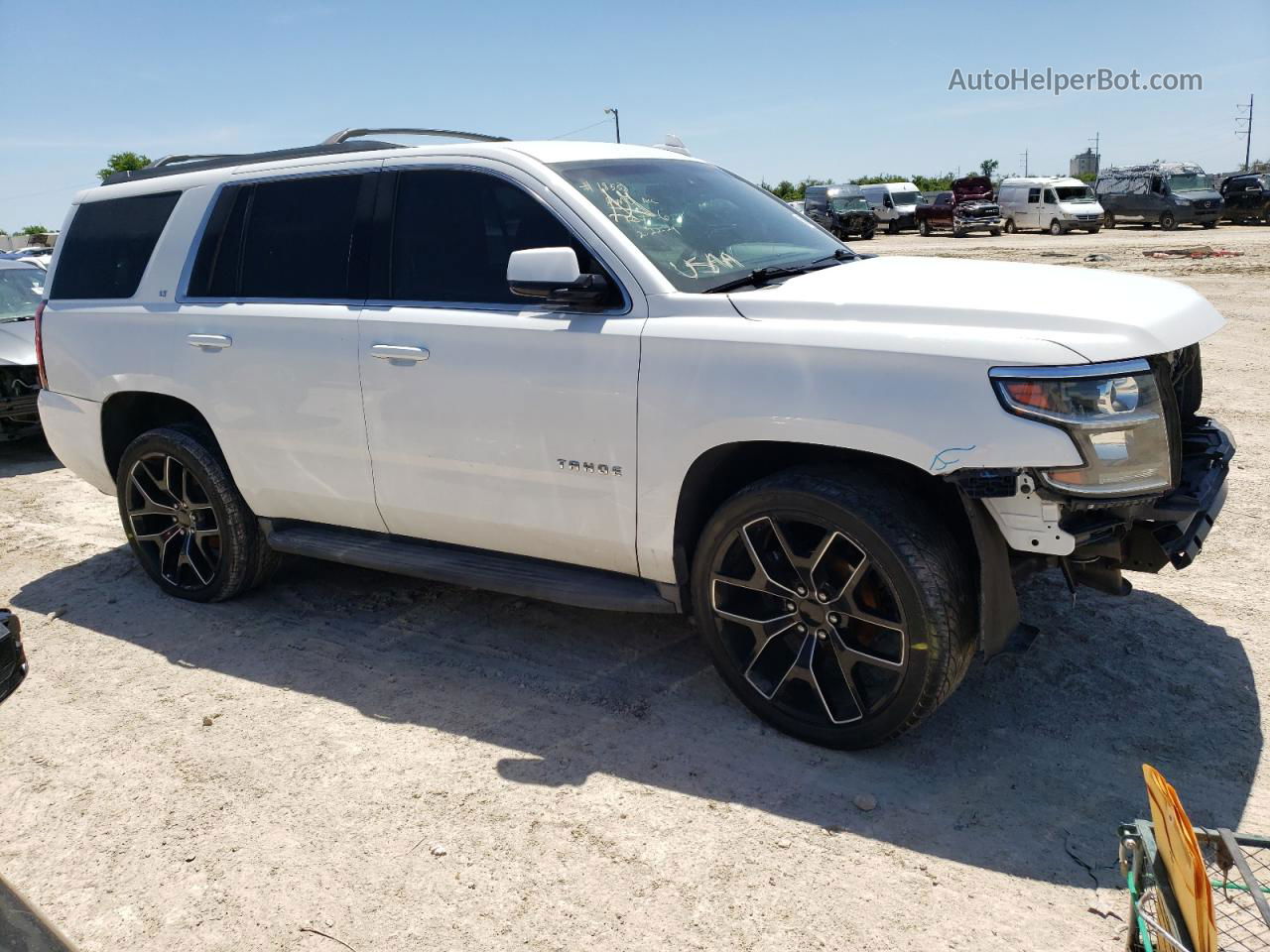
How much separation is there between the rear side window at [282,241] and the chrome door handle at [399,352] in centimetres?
37

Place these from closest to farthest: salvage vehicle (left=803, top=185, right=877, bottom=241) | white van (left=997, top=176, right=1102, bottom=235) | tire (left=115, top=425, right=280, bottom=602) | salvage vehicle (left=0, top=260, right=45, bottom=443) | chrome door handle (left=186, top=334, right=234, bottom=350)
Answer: chrome door handle (left=186, top=334, right=234, bottom=350) → tire (left=115, top=425, right=280, bottom=602) → salvage vehicle (left=0, top=260, right=45, bottom=443) → white van (left=997, top=176, right=1102, bottom=235) → salvage vehicle (left=803, top=185, right=877, bottom=241)

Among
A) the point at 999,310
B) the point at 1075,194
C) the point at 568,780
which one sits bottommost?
the point at 568,780

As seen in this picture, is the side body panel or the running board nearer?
the side body panel

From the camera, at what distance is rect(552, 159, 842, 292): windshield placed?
3.78 metres

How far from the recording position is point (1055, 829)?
3027 mm

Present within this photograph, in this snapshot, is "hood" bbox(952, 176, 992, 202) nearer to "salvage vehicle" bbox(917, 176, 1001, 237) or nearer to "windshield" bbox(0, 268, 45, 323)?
"salvage vehicle" bbox(917, 176, 1001, 237)

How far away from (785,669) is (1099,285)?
1.67 meters

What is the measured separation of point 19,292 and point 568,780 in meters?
9.14

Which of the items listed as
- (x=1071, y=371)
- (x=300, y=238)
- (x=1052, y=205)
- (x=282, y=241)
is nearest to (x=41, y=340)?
(x=282, y=241)

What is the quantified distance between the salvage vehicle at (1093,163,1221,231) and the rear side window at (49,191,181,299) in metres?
32.1

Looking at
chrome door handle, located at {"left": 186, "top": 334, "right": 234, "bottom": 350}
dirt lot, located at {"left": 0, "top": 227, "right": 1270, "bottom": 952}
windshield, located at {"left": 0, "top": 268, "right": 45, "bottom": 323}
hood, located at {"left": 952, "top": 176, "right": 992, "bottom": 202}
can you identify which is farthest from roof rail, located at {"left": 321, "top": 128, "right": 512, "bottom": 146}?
hood, located at {"left": 952, "top": 176, "right": 992, "bottom": 202}

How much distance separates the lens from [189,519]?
5.08 m

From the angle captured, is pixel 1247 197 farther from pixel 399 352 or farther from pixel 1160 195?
pixel 399 352

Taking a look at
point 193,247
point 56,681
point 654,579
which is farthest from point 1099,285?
point 56,681
